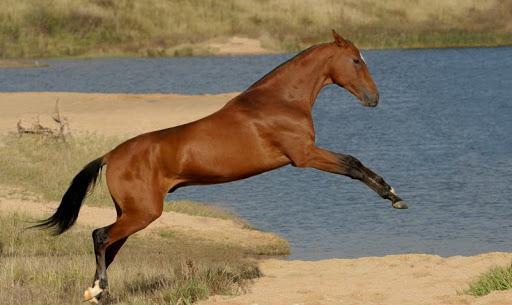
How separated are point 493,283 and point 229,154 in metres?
2.44

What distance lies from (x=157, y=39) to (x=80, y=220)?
41.4 meters

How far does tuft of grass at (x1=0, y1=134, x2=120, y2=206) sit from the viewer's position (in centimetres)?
1770

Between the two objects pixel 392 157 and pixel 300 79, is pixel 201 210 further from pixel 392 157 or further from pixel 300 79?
pixel 392 157

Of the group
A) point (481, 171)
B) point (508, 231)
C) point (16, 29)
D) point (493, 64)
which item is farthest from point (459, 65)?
point (508, 231)

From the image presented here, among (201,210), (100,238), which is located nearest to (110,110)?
(201,210)

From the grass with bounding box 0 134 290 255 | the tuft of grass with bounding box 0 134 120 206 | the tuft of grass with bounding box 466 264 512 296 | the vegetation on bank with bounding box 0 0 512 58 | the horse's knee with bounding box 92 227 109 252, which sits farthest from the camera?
the vegetation on bank with bounding box 0 0 512 58

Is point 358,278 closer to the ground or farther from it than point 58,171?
farther from it

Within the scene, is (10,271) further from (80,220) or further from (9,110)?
(9,110)

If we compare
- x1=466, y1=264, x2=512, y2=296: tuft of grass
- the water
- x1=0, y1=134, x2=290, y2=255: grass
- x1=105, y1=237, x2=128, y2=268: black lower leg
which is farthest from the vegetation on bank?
x1=466, y1=264, x2=512, y2=296: tuft of grass

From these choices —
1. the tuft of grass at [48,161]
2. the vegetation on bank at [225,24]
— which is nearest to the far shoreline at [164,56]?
the vegetation on bank at [225,24]

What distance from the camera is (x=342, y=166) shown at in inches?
382

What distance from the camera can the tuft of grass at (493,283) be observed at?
9.64 metres

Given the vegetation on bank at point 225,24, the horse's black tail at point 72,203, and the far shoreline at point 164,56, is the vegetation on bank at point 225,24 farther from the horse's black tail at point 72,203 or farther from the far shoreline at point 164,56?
the horse's black tail at point 72,203

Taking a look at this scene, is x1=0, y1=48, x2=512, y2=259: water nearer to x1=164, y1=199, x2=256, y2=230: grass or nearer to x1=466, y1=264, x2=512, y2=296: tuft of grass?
x1=164, y1=199, x2=256, y2=230: grass
